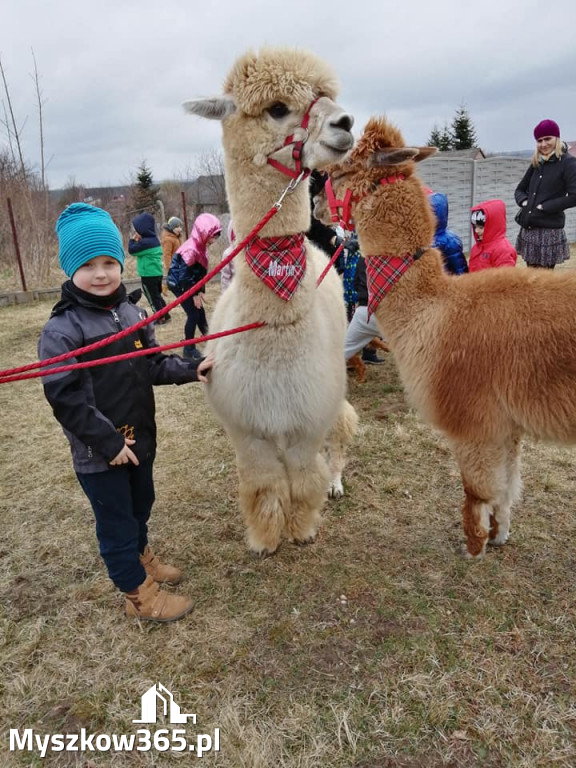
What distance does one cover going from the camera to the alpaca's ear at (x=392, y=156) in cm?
190

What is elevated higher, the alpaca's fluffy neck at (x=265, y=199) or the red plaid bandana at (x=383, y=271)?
the alpaca's fluffy neck at (x=265, y=199)

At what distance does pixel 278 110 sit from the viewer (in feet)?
5.46

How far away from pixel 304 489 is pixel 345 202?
1.19 meters

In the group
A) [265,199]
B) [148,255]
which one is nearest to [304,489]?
[265,199]

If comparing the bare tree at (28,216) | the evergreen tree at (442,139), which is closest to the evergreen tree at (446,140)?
the evergreen tree at (442,139)

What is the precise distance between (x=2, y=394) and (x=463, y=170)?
35.7 ft

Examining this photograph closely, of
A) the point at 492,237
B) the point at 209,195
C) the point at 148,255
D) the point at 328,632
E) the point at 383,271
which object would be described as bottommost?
the point at 328,632

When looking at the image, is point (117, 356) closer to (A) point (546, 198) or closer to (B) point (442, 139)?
(A) point (546, 198)

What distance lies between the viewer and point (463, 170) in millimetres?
11758

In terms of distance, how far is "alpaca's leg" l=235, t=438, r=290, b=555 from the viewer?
2.08m

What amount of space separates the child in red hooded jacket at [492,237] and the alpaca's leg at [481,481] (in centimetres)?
199

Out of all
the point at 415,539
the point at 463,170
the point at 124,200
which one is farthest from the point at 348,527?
the point at 124,200

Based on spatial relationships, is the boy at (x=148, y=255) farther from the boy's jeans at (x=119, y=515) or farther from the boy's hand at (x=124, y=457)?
the boy's hand at (x=124, y=457)

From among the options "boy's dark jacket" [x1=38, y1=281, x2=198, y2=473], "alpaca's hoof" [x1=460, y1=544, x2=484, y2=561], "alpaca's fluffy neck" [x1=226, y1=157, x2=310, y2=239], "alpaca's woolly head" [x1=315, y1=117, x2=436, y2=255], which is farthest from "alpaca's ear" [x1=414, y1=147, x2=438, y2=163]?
"alpaca's hoof" [x1=460, y1=544, x2=484, y2=561]
